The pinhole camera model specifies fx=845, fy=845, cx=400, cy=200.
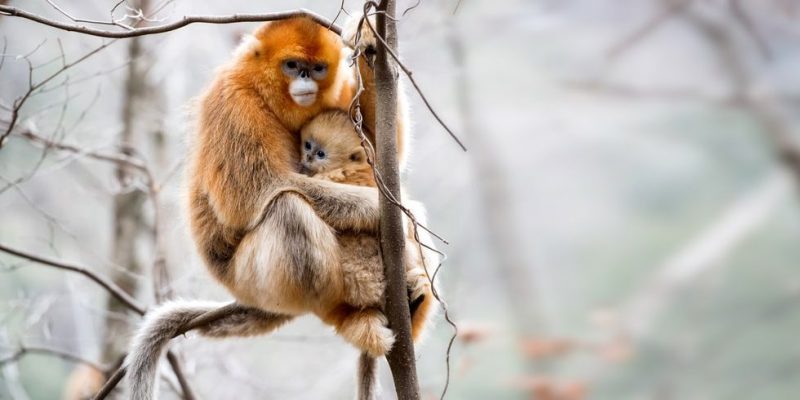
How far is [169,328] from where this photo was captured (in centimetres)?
327

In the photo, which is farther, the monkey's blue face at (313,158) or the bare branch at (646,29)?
the bare branch at (646,29)

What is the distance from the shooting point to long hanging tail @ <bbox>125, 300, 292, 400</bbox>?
319cm

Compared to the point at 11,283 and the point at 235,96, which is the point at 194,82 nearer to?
the point at 11,283

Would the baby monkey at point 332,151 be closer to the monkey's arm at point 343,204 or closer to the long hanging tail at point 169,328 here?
the monkey's arm at point 343,204

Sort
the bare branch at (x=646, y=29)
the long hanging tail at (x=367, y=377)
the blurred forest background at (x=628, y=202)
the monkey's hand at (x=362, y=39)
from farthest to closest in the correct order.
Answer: the bare branch at (x=646, y=29), the blurred forest background at (x=628, y=202), the long hanging tail at (x=367, y=377), the monkey's hand at (x=362, y=39)

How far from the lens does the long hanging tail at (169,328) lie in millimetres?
3186

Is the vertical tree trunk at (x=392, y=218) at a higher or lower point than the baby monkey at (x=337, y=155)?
lower

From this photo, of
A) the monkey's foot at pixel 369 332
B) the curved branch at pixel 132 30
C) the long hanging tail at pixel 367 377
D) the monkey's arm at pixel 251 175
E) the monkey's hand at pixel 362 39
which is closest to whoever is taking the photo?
the curved branch at pixel 132 30

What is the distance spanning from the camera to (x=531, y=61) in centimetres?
1143

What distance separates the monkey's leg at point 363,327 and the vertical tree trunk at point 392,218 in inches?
2.0

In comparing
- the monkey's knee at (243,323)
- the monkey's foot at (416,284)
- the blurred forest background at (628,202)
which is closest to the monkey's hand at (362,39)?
the monkey's foot at (416,284)

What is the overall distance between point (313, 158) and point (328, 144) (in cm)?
9

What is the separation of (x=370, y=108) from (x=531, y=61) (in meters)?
8.45

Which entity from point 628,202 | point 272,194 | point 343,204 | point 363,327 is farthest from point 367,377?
point 628,202
